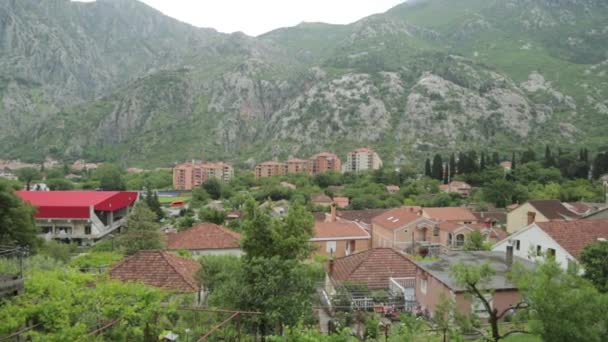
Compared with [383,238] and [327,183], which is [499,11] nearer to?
[327,183]

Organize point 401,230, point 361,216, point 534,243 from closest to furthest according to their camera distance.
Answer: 1. point 534,243
2. point 401,230
3. point 361,216

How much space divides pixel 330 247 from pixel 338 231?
1.69 metres

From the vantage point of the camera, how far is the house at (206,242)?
90.4 feet

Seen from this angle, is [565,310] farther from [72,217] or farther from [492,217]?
[72,217]

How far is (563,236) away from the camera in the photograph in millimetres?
22406

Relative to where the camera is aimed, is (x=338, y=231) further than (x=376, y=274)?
Yes

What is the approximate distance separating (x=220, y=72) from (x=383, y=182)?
105 meters

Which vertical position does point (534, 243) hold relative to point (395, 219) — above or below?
above

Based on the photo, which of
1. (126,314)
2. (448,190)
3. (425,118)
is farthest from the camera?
(425,118)

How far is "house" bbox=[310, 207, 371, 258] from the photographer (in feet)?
111

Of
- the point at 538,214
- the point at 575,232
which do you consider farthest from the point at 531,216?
the point at 575,232

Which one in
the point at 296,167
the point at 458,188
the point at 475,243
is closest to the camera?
the point at 475,243

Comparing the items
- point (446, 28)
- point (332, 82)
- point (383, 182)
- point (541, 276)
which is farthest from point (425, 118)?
point (541, 276)

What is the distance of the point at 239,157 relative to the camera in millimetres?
137250
